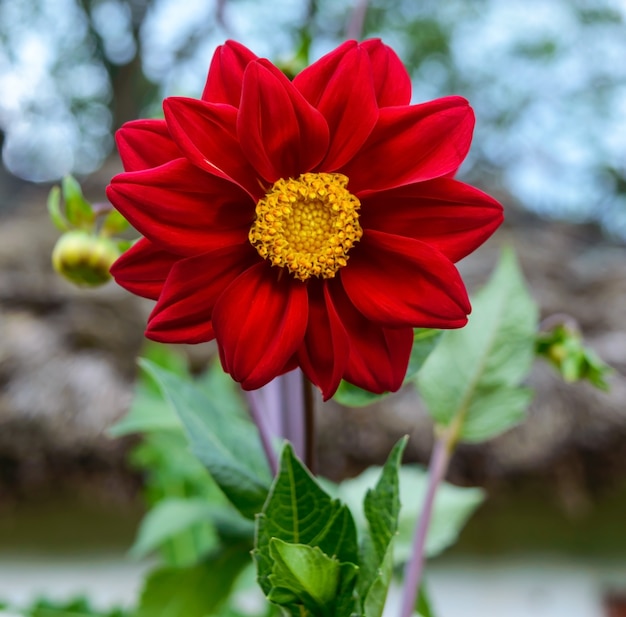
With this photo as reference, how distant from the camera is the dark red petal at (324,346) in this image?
24cm

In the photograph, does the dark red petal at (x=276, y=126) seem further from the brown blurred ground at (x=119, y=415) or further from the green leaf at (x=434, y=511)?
the brown blurred ground at (x=119, y=415)

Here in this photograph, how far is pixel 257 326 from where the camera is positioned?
0.25 metres

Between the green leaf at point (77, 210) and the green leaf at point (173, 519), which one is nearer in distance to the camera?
the green leaf at point (77, 210)

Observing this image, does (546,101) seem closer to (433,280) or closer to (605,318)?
(605,318)

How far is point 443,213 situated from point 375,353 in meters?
0.06

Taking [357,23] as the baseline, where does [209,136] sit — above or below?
below

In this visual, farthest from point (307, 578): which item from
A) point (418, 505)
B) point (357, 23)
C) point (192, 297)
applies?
point (357, 23)

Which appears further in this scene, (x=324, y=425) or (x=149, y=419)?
(x=324, y=425)

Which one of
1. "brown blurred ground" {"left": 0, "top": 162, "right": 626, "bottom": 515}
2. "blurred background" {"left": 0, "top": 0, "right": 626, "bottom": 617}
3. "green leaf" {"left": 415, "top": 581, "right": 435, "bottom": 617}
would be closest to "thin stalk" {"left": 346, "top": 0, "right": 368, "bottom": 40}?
"blurred background" {"left": 0, "top": 0, "right": 626, "bottom": 617}

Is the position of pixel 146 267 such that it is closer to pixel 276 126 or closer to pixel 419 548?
pixel 276 126

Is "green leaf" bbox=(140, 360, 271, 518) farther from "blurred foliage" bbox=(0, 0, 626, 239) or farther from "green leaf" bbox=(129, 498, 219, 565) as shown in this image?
"blurred foliage" bbox=(0, 0, 626, 239)

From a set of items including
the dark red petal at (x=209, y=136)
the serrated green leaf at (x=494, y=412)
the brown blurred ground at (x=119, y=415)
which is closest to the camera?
the dark red petal at (x=209, y=136)

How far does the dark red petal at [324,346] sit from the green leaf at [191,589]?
249 mm

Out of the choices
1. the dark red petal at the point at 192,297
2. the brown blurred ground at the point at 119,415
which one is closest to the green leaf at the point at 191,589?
the dark red petal at the point at 192,297
